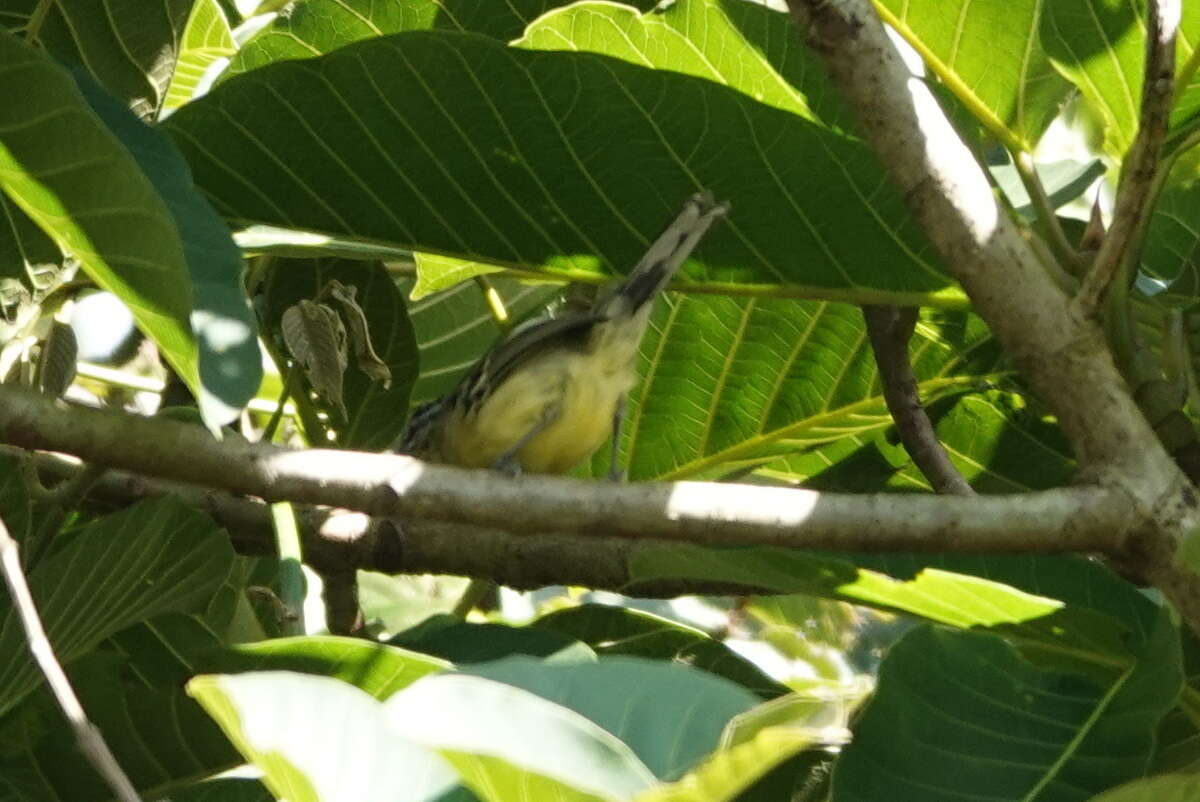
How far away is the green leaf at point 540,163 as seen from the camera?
1720mm

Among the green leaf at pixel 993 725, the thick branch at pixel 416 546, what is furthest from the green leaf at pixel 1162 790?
the thick branch at pixel 416 546

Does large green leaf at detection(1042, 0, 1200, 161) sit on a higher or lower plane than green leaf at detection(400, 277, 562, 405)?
higher

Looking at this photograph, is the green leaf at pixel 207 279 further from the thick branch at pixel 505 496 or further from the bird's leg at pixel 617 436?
the bird's leg at pixel 617 436

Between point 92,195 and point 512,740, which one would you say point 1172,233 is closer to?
point 92,195

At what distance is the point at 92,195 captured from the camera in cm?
130

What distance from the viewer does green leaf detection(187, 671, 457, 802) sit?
0.87m

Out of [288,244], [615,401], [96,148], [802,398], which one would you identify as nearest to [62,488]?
[288,244]

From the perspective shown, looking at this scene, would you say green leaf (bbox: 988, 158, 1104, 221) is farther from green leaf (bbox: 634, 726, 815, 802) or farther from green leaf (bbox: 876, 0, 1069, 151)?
green leaf (bbox: 634, 726, 815, 802)

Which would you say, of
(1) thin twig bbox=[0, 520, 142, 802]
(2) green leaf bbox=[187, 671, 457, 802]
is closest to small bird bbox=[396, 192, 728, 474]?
(1) thin twig bbox=[0, 520, 142, 802]

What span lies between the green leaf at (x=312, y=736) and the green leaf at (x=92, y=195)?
15.8 inches

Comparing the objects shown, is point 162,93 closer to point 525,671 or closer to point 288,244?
point 288,244

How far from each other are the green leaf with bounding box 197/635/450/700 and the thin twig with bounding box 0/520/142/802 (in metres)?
0.18

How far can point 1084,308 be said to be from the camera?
1.45 meters

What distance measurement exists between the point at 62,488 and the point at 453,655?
0.41 metres
